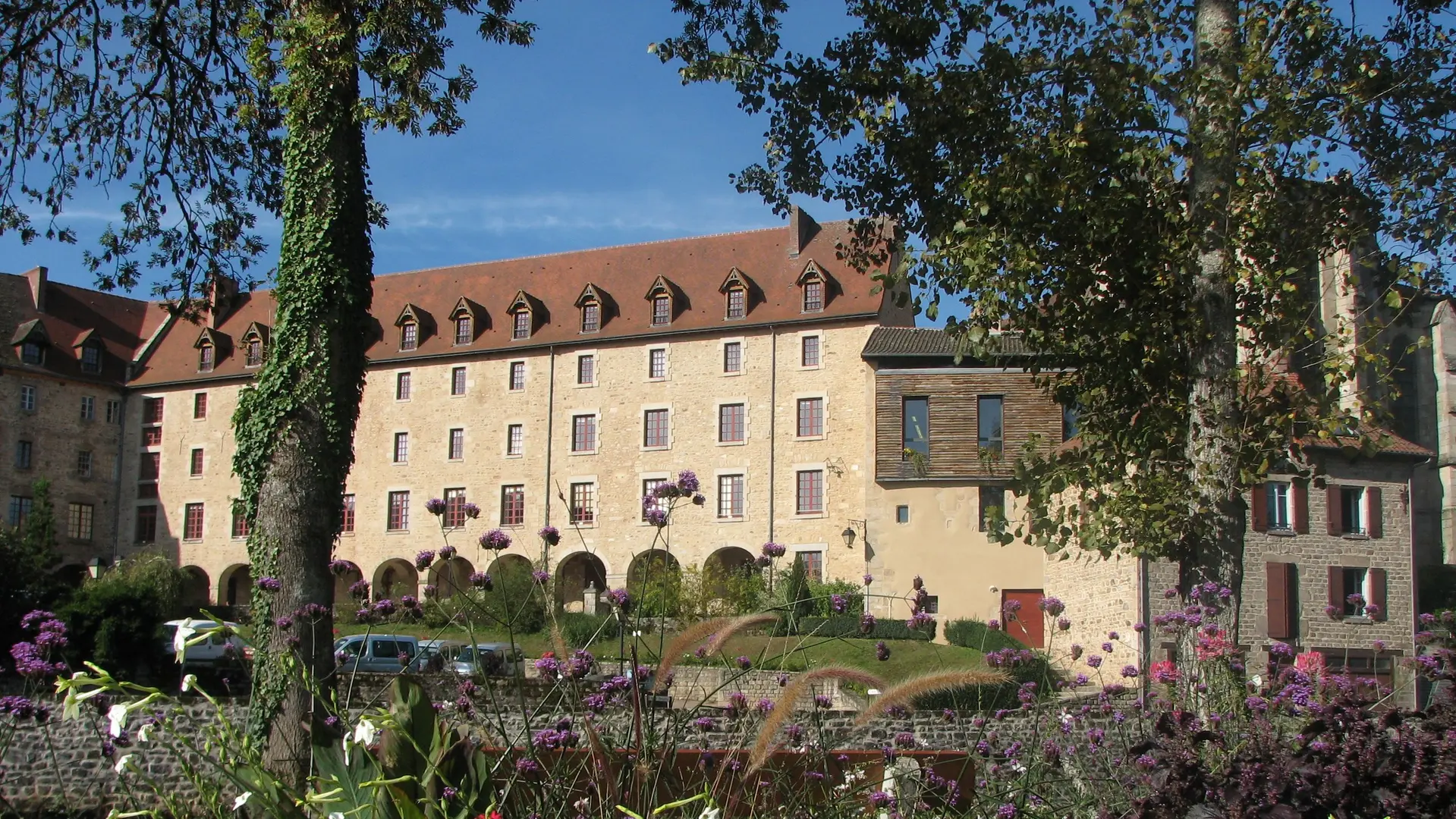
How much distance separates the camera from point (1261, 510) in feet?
95.8

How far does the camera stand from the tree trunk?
9.05 meters

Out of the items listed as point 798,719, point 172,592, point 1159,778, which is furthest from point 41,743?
point 172,592

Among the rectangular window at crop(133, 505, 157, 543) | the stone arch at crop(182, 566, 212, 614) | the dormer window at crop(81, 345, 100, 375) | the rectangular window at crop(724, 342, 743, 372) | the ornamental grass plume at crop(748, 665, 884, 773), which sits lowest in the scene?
the stone arch at crop(182, 566, 212, 614)

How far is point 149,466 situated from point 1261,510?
37434 millimetres

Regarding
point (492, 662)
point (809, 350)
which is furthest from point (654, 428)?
point (492, 662)

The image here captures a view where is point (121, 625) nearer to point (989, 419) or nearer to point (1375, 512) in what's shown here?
point (989, 419)

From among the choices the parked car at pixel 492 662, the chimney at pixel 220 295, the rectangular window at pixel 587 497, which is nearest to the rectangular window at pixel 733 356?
the rectangular window at pixel 587 497

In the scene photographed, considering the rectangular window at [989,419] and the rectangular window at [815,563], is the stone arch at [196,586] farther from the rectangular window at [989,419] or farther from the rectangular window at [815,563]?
the rectangular window at [989,419]

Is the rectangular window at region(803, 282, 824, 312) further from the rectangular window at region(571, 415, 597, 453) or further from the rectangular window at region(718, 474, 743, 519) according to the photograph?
the rectangular window at region(571, 415, 597, 453)

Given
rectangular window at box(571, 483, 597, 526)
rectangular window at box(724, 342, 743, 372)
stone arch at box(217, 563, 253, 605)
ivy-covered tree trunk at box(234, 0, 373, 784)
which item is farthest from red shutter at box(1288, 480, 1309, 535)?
stone arch at box(217, 563, 253, 605)

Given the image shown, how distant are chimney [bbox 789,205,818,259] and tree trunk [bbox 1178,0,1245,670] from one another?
3210 cm

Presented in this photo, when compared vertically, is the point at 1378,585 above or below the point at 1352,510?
below

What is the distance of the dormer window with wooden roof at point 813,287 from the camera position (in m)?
39.3

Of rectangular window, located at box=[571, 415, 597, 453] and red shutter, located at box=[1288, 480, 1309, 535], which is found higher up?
rectangular window, located at box=[571, 415, 597, 453]
